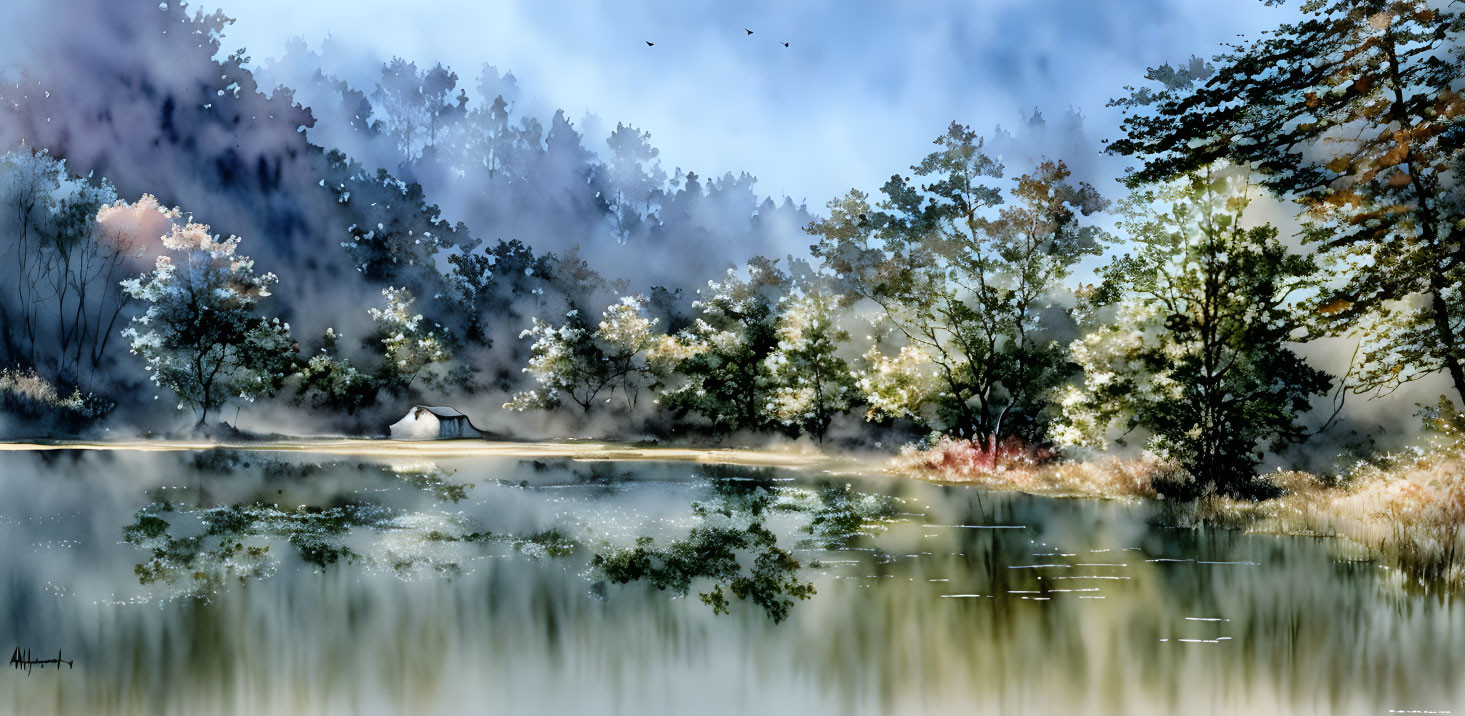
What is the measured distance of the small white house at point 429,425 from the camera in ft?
252

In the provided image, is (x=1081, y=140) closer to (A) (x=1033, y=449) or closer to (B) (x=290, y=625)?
(A) (x=1033, y=449)

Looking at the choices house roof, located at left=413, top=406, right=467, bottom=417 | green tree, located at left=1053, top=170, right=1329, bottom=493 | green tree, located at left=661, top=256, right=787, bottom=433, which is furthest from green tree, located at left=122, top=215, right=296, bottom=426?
green tree, located at left=1053, top=170, right=1329, bottom=493

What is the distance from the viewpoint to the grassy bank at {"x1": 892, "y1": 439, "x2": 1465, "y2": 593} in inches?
610

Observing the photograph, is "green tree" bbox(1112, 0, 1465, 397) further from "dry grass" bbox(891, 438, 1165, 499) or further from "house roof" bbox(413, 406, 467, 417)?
"house roof" bbox(413, 406, 467, 417)

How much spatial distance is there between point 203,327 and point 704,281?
242ft

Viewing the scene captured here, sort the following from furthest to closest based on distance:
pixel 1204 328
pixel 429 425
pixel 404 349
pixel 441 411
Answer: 1. pixel 404 349
2. pixel 441 411
3. pixel 429 425
4. pixel 1204 328

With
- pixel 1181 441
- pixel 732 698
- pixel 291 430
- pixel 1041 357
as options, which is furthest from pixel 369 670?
pixel 291 430

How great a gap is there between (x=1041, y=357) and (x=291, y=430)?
58.4 meters

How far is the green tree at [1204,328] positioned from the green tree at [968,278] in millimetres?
8699

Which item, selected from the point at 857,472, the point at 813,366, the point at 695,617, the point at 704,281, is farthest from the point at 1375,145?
the point at 704,281

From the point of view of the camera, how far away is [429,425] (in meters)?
77.2

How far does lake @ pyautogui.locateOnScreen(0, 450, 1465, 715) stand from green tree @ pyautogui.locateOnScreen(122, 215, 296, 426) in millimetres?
43536
